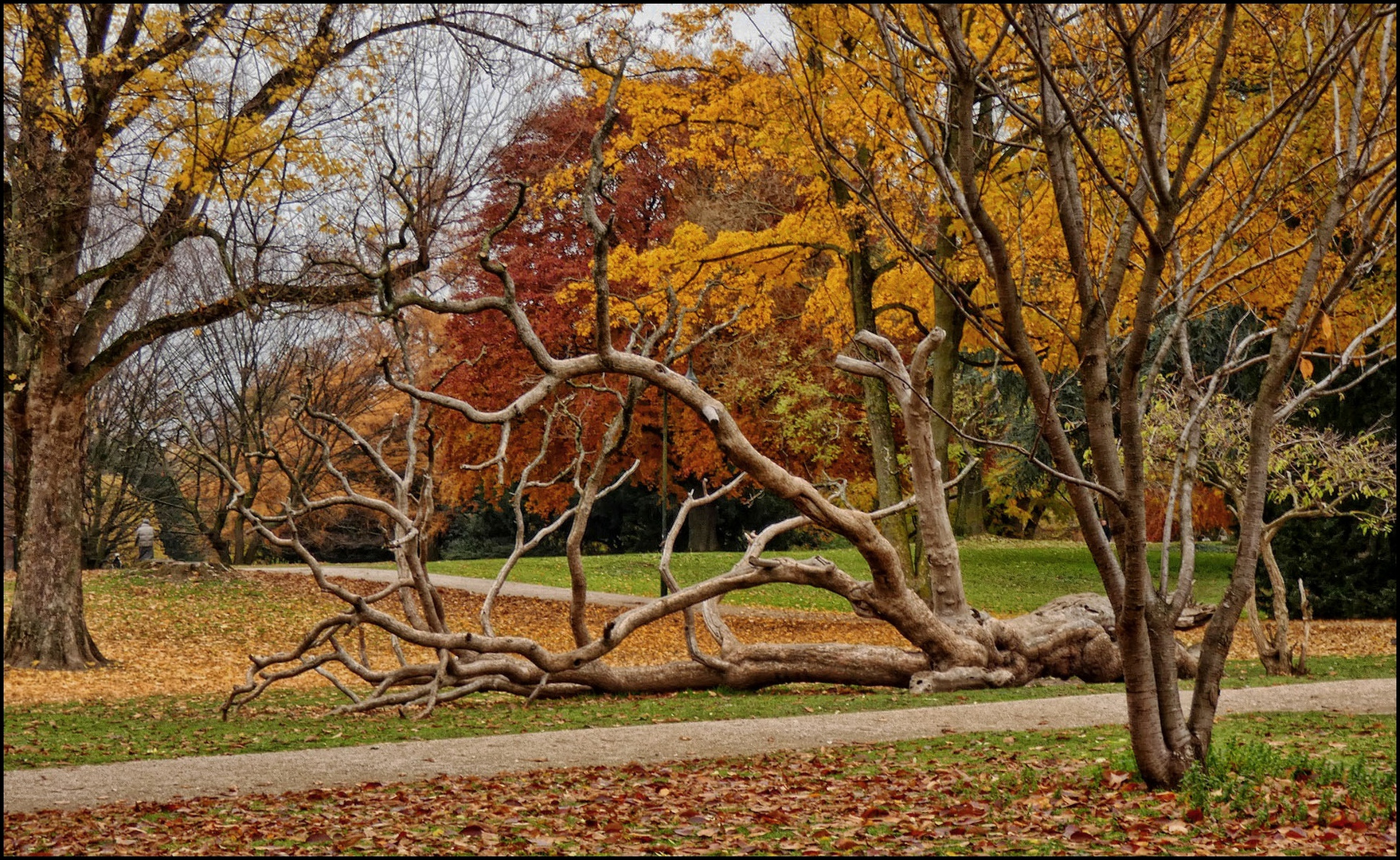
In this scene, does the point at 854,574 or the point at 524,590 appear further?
the point at 854,574

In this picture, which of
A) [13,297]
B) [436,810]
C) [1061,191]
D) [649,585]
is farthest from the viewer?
[649,585]

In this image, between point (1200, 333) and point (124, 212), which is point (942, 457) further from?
point (124, 212)

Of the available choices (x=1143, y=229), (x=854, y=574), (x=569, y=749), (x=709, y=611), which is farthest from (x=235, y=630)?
(x=1143, y=229)

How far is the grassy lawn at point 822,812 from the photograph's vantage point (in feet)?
17.5

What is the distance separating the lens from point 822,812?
6156 millimetres

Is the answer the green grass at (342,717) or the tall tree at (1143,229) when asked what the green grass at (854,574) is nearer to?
the green grass at (342,717)

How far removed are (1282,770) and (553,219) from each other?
70.3 feet

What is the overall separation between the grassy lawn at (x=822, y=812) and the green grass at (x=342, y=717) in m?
2.15

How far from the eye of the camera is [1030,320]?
15320 mm

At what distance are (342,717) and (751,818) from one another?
5707 mm

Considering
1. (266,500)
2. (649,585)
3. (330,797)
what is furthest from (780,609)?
(330,797)

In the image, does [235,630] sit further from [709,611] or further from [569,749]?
[569,749]

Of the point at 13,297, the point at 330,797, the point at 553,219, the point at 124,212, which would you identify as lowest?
the point at 330,797

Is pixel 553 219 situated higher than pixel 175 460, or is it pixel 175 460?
Answer: pixel 553 219
